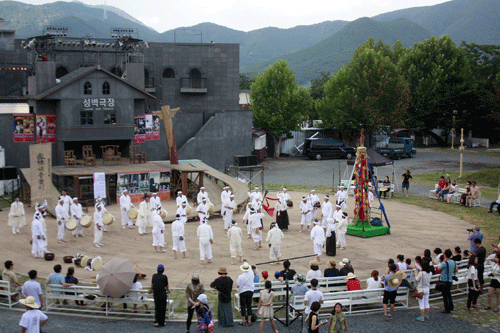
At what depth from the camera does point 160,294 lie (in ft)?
40.1

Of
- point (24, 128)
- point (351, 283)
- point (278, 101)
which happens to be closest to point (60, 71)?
point (24, 128)

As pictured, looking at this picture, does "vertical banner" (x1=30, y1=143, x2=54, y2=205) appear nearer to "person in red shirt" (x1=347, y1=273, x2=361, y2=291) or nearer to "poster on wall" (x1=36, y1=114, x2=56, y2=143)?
"poster on wall" (x1=36, y1=114, x2=56, y2=143)

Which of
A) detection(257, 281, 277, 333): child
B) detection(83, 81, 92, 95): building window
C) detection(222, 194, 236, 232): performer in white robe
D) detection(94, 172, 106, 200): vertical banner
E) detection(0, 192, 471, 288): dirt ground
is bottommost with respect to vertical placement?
detection(0, 192, 471, 288): dirt ground

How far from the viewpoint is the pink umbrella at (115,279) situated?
41.3 ft

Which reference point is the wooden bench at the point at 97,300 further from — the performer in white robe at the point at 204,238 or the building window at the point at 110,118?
the building window at the point at 110,118

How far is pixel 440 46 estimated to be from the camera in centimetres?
5869

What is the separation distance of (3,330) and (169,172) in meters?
18.1

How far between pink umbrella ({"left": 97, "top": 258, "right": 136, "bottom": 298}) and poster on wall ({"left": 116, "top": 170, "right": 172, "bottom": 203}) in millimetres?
16151

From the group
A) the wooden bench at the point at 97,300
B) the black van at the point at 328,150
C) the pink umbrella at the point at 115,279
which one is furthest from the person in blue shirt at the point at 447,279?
the black van at the point at 328,150

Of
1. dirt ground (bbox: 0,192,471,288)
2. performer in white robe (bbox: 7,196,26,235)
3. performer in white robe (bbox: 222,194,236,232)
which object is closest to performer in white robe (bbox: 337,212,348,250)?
dirt ground (bbox: 0,192,471,288)

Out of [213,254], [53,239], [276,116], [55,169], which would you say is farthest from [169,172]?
[276,116]

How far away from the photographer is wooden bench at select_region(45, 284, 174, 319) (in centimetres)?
1287

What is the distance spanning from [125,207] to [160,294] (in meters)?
11.3

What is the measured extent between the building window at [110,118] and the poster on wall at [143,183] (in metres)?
4.67
